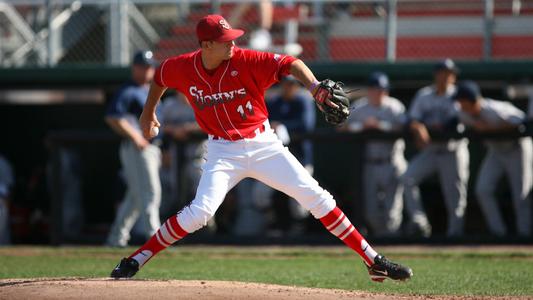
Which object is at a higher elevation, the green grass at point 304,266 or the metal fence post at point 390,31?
the metal fence post at point 390,31

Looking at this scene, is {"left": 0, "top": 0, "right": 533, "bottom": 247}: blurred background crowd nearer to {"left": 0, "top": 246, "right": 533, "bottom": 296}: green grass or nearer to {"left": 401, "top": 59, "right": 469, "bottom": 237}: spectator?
{"left": 401, "top": 59, "right": 469, "bottom": 237}: spectator

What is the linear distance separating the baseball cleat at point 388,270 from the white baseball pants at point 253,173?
433 mm

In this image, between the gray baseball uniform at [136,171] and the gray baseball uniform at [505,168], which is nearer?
the gray baseball uniform at [136,171]

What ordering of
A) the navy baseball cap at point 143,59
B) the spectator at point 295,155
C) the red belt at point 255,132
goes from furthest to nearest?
the spectator at point 295,155 < the navy baseball cap at point 143,59 < the red belt at point 255,132

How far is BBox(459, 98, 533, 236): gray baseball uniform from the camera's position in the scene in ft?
30.1

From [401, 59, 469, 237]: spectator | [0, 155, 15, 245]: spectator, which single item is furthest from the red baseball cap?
[0, 155, 15, 245]: spectator

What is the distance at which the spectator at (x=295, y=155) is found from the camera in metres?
9.48

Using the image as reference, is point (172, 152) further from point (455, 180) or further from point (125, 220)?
point (455, 180)

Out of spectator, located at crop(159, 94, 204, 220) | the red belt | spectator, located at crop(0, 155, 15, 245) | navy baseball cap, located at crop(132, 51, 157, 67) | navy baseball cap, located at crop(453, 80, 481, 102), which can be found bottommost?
spectator, located at crop(0, 155, 15, 245)

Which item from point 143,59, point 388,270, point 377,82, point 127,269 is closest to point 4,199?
point 143,59

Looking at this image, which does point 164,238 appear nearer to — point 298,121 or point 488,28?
point 298,121

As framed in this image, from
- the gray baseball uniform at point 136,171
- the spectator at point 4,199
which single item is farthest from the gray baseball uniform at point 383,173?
the spectator at point 4,199

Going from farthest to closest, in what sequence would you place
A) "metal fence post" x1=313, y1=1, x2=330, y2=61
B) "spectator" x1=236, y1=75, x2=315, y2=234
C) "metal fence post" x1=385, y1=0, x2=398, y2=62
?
"metal fence post" x1=313, y1=1, x2=330, y2=61 < "metal fence post" x1=385, y1=0, x2=398, y2=62 < "spectator" x1=236, y1=75, x2=315, y2=234

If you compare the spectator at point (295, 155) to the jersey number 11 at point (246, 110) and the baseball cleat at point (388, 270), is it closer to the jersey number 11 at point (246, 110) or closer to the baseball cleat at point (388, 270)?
the jersey number 11 at point (246, 110)
